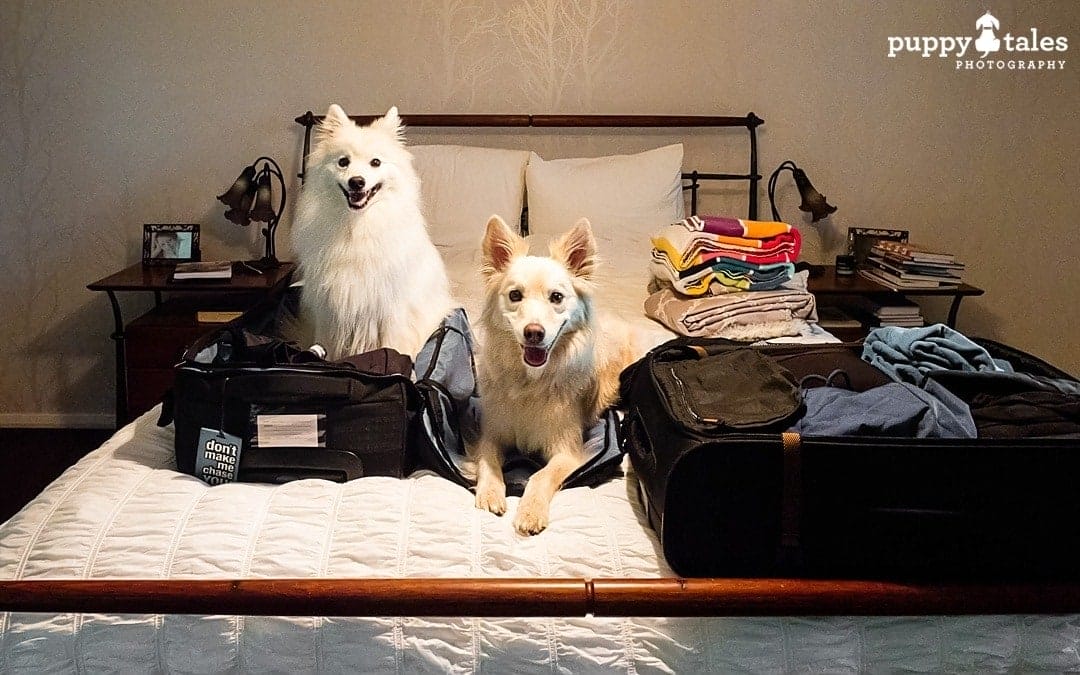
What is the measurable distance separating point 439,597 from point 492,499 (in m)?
0.41

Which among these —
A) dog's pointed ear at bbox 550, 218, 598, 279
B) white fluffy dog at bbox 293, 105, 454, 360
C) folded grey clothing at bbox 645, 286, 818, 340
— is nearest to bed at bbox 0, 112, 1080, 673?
dog's pointed ear at bbox 550, 218, 598, 279

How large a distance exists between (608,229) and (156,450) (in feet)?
6.02

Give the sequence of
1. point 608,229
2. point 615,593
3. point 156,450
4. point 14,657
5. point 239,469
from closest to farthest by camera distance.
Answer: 1. point 615,593
2. point 14,657
3. point 239,469
4. point 156,450
5. point 608,229

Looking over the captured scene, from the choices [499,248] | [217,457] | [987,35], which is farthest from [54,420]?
[987,35]

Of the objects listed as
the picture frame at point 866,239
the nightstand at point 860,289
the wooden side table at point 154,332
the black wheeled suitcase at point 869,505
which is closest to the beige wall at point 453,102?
the picture frame at point 866,239

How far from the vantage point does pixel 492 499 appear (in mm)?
1531

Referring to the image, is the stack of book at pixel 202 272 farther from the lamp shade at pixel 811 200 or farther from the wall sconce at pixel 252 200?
the lamp shade at pixel 811 200

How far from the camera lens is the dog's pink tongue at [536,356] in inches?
65.6

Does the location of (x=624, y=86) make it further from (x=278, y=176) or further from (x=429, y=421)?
(x=429, y=421)

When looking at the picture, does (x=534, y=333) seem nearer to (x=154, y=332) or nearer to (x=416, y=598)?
(x=416, y=598)

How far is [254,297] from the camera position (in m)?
3.22

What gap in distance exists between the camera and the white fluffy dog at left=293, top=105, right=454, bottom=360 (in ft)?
7.13

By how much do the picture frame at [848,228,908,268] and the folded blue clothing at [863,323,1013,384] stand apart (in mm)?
1617

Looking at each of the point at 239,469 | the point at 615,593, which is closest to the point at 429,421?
the point at 239,469
